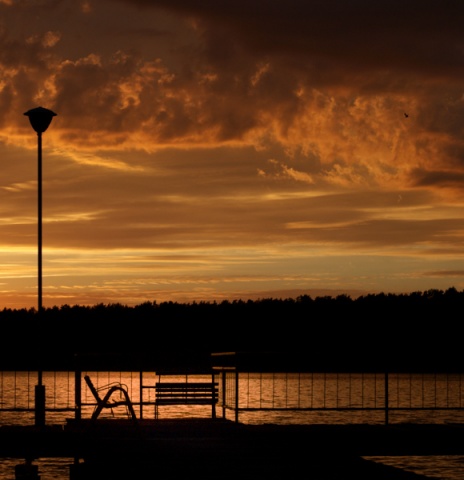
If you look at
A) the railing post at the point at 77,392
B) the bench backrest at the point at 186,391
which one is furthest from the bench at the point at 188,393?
the railing post at the point at 77,392

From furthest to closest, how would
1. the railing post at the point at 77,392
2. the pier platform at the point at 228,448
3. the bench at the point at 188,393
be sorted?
the bench at the point at 188,393
the railing post at the point at 77,392
the pier platform at the point at 228,448

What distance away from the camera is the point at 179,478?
16.2 metres

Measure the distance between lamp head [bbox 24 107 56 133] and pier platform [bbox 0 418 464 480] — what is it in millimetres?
6945

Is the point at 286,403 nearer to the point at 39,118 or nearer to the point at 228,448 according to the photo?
the point at 39,118

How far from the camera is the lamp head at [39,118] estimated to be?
2567 cm

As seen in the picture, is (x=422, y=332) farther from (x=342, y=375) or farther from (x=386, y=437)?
(x=386, y=437)

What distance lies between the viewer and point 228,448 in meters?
19.4

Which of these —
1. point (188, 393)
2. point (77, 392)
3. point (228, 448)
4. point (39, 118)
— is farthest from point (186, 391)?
point (39, 118)

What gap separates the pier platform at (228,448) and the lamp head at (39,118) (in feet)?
22.8

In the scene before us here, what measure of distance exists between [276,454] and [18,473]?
4.42 metres

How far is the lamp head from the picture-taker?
25.7 meters

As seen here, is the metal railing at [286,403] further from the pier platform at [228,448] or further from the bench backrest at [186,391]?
the pier platform at [228,448]

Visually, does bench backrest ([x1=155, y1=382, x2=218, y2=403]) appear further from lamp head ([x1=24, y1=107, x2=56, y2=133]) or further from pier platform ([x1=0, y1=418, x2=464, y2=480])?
lamp head ([x1=24, y1=107, x2=56, y2=133])

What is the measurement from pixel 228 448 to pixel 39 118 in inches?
396
